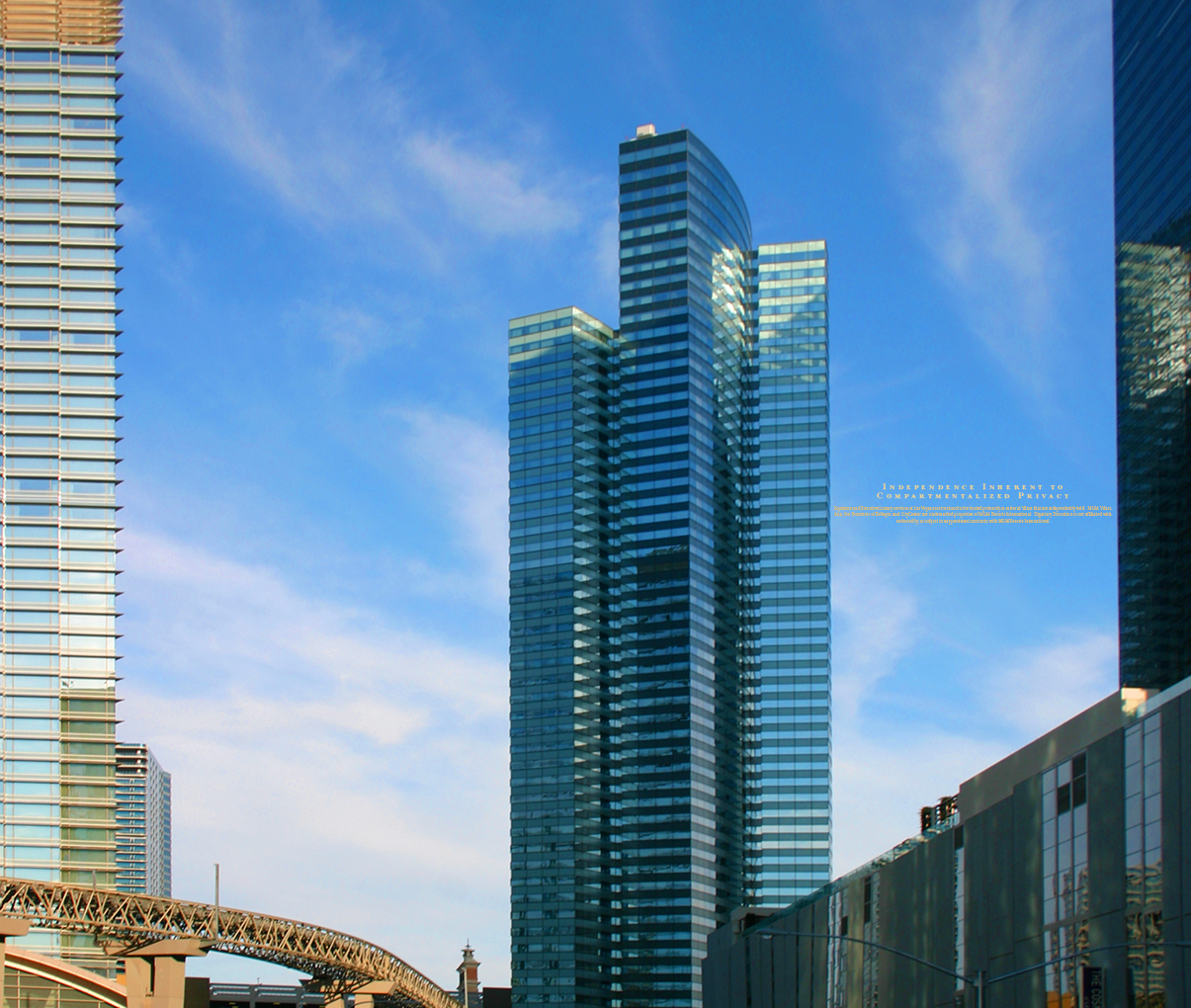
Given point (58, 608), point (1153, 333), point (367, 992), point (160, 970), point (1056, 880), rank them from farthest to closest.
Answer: point (58, 608) < point (1153, 333) < point (367, 992) < point (160, 970) < point (1056, 880)

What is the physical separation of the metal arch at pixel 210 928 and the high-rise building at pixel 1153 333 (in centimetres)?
9324

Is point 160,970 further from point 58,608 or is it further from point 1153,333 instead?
point 1153,333

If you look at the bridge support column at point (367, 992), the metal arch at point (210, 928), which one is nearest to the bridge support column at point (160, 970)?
the metal arch at point (210, 928)

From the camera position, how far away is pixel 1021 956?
206 ft

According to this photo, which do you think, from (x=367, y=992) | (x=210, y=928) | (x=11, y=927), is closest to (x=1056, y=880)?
(x=11, y=927)

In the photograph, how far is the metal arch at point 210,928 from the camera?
9244 cm

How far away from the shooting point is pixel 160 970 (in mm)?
95312

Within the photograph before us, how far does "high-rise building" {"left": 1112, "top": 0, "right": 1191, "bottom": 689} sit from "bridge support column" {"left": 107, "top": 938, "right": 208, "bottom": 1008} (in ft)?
372

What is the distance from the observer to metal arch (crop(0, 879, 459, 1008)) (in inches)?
3639

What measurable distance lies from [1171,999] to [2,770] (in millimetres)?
165649

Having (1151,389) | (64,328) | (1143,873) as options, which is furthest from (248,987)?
(1143,873)

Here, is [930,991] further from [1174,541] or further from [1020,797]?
[1174,541]

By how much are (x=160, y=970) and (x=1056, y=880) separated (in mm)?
58504

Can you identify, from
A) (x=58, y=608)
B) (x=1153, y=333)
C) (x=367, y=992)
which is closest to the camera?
(x=367, y=992)
